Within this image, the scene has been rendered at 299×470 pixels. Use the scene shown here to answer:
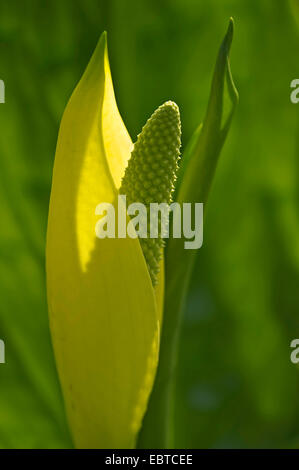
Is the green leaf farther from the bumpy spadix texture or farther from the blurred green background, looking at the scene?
the blurred green background

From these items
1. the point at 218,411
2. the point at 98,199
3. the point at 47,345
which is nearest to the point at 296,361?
the point at 218,411

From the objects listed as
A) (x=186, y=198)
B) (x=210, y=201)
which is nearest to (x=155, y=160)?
(x=186, y=198)

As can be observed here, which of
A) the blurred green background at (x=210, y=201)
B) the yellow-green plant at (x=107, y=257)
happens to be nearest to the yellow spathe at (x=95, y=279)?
the yellow-green plant at (x=107, y=257)

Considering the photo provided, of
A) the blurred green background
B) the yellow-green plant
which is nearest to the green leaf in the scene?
the yellow-green plant

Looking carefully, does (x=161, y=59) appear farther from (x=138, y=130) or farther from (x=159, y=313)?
(x=159, y=313)

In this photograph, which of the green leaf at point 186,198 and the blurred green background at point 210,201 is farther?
the blurred green background at point 210,201

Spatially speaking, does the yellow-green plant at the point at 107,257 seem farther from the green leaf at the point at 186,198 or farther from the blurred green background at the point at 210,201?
the blurred green background at the point at 210,201

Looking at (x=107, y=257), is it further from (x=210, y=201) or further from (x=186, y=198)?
(x=210, y=201)
